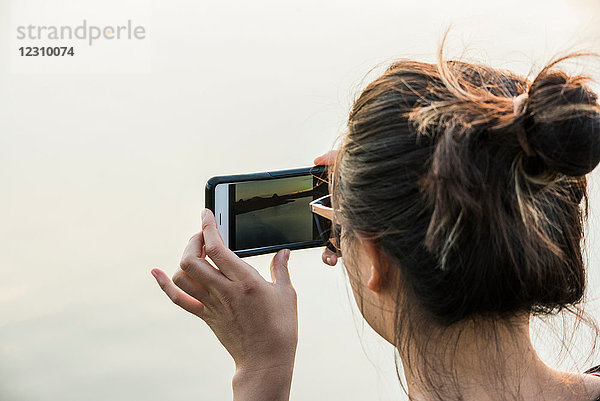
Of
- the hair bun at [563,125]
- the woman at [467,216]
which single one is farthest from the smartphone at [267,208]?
the hair bun at [563,125]

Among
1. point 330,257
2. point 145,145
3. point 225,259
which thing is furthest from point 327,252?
point 145,145

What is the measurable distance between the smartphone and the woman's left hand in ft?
0.14

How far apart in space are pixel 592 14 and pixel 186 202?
829 millimetres

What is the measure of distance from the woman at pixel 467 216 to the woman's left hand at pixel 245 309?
0.32ft

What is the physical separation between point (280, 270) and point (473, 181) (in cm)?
26

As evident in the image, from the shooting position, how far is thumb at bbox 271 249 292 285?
0.59m

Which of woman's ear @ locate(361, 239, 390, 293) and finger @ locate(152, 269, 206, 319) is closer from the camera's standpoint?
woman's ear @ locate(361, 239, 390, 293)

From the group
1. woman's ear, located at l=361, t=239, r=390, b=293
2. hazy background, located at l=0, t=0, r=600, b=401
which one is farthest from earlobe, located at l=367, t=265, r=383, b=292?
hazy background, located at l=0, t=0, r=600, b=401

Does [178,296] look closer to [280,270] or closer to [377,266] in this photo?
[280,270]

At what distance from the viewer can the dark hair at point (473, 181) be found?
386 mm

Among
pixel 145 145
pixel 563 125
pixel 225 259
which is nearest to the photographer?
pixel 563 125

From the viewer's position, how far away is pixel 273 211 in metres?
0.65

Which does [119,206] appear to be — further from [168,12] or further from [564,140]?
[564,140]

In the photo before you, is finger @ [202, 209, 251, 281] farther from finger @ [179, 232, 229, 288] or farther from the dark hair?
the dark hair
